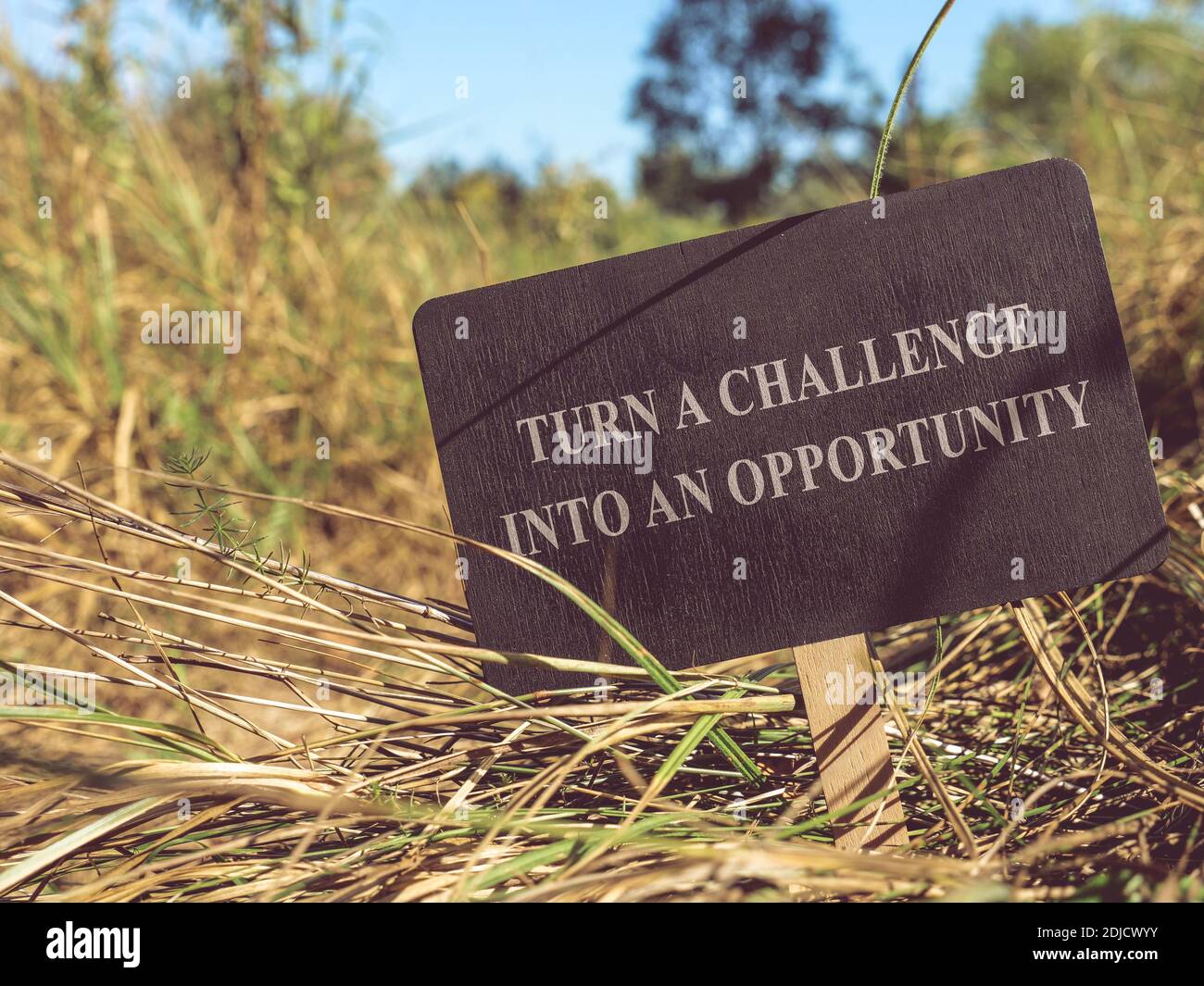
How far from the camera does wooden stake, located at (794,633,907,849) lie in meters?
0.68

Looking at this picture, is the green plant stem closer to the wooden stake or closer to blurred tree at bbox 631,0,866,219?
the wooden stake

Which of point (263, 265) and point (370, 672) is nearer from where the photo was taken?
point (370, 672)

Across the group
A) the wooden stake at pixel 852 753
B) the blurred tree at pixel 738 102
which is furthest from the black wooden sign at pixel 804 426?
the blurred tree at pixel 738 102

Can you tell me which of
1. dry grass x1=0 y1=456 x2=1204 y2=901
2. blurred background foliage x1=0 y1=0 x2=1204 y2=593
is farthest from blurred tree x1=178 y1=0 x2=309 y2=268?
dry grass x1=0 y1=456 x2=1204 y2=901

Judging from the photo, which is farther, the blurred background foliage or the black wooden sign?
the blurred background foliage

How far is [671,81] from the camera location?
15.7 metres

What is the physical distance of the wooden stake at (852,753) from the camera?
68cm

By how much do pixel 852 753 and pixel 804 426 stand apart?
0.28m

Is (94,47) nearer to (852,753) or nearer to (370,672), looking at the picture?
(370,672)

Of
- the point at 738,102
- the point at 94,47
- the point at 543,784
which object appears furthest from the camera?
the point at 738,102

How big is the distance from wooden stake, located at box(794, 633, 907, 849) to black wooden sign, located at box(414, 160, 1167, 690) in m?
0.04

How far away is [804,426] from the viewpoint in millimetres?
746

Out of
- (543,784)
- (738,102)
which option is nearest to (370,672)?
(543,784)
